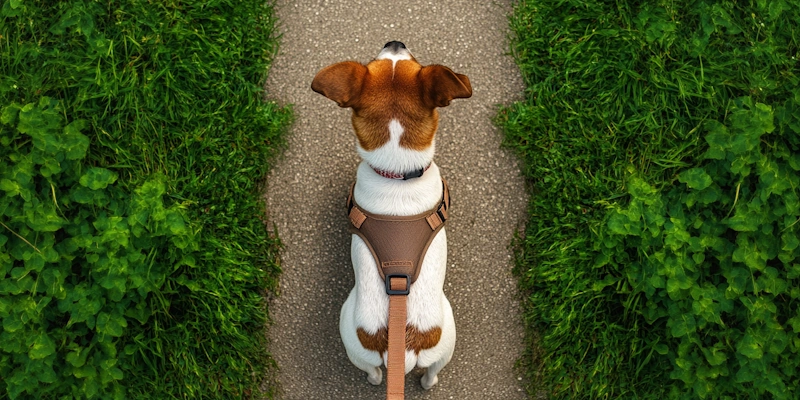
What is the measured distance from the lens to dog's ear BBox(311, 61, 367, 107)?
2895 mm

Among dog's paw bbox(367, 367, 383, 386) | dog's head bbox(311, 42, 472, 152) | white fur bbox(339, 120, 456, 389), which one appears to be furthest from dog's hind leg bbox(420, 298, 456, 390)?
dog's head bbox(311, 42, 472, 152)

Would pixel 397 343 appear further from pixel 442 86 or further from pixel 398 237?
pixel 442 86

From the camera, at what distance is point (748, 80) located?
4.15 meters

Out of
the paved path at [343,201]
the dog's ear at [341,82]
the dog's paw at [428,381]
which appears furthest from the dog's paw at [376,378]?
the dog's ear at [341,82]

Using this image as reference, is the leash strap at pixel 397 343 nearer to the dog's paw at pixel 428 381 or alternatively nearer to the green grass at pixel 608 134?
the dog's paw at pixel 428 381

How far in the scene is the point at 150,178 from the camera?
416 cm

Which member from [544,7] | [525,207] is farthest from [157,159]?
[544,7]

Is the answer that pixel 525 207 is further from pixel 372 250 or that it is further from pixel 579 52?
pixel 372 250

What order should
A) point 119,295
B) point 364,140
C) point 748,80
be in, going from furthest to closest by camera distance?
point 748,80 < point 119,295 < point 364,140

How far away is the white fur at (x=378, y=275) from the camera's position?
3150 millimetres

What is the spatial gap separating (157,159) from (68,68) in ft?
2.81

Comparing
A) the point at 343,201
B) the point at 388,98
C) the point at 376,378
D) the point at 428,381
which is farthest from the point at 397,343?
the point at 343,201

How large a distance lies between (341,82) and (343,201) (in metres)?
1.46

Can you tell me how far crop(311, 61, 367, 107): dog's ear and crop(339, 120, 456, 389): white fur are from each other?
1.00ft
